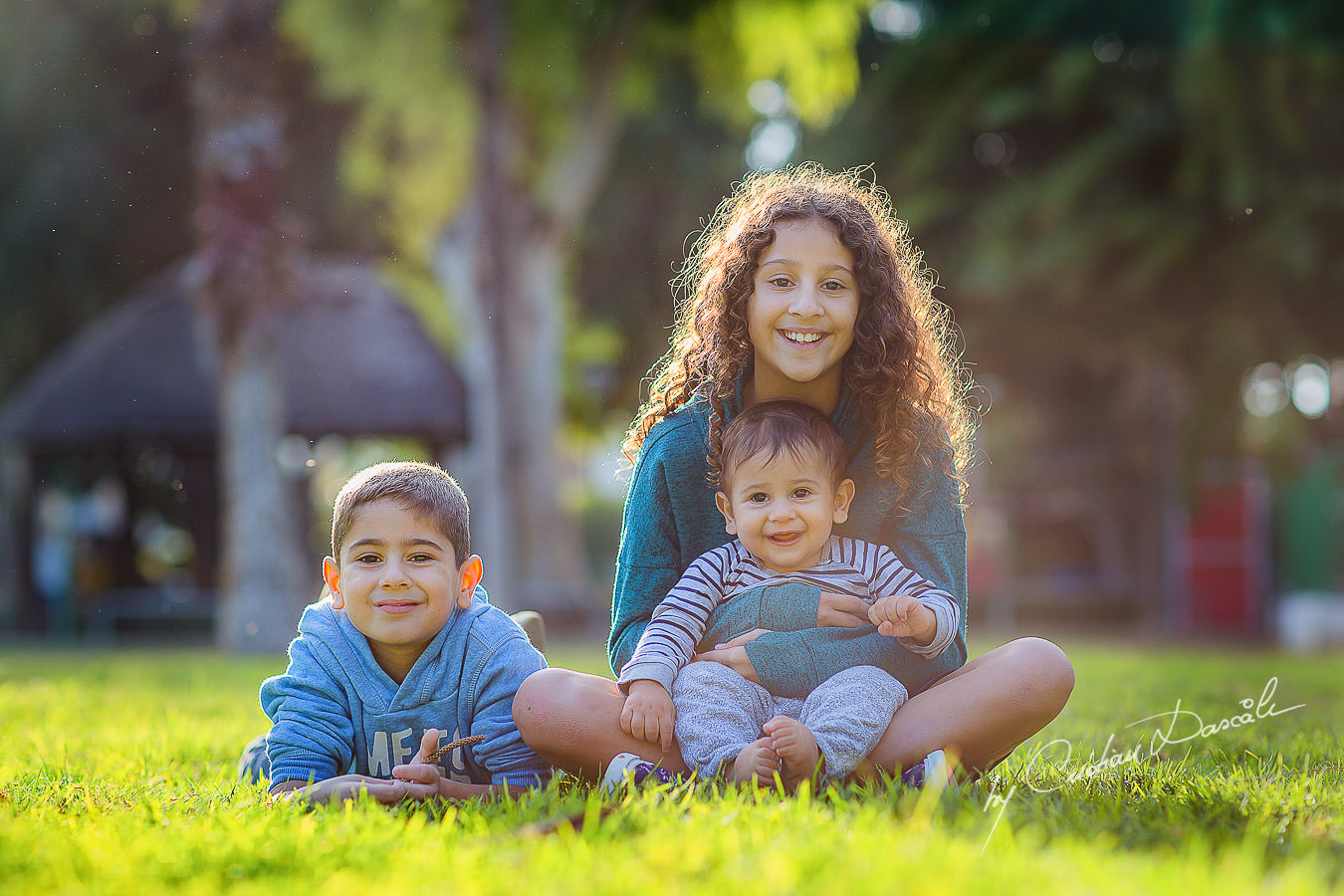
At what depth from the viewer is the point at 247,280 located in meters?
10.7

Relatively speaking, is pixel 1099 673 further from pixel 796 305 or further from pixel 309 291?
pixel 309 291

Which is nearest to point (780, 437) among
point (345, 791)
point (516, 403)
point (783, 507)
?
point (783, 507)

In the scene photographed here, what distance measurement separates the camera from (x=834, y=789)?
8.24ft

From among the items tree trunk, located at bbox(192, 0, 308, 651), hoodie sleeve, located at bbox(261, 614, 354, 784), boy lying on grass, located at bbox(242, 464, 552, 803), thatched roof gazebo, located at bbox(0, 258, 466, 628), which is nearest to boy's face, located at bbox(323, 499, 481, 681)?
boy lying on grass, located at bbox(242, 464, 552, 803)

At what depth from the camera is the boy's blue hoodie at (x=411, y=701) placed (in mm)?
2834

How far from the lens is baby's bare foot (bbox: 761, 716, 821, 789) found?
2582mm

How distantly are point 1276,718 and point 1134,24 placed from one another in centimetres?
965

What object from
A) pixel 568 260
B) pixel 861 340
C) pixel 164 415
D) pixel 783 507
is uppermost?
pixel 568 260

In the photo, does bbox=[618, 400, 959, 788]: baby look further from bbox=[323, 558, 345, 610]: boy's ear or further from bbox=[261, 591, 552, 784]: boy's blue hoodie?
bbox=[323, 558, 345, 610]: boy's ear

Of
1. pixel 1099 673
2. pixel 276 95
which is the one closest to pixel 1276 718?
pixel 1099 673

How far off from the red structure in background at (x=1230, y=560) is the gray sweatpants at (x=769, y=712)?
16570 millimetres

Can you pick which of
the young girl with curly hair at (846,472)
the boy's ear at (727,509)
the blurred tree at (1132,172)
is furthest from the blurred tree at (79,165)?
the boy's ear at (727,509)

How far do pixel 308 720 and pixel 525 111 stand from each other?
11.6 metres

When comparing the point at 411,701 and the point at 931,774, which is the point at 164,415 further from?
the point at 931,774
